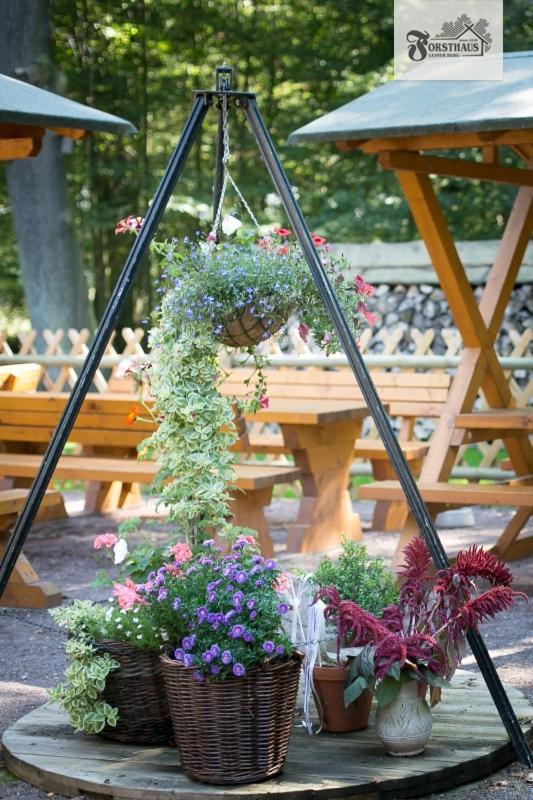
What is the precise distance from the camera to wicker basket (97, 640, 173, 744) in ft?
12.2

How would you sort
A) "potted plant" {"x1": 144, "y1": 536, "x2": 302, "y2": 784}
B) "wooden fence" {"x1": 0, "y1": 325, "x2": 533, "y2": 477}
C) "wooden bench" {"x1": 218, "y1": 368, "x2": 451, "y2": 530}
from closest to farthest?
"potted plant" {"x1": 144, "y1": 536, "x2": 302, "y2": 784}, "wooden bench" {"x1": 218, "y1": 368, "x2": 451, "y2": 530}, "wooden fence" {"x1": 0, "y1": 325, "x2": 533, "y2": 477}

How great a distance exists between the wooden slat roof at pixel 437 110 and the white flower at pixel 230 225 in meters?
1.58

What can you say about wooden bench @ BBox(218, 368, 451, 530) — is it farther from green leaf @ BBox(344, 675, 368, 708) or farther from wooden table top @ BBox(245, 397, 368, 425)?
green leaf @ BBox(344, 675, 368, 708)

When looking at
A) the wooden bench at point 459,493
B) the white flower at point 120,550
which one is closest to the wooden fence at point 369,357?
the wooden bench at point 459,493

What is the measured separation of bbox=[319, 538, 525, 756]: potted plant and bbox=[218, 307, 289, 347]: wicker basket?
100 cm

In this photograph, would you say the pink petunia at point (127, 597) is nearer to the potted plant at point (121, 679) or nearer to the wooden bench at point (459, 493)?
the potted plant at point (121, 679)

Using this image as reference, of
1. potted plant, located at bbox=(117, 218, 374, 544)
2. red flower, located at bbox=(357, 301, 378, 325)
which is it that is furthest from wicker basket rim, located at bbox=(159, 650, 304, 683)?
red flower, located at bbox=(357, 301, 378, 325)

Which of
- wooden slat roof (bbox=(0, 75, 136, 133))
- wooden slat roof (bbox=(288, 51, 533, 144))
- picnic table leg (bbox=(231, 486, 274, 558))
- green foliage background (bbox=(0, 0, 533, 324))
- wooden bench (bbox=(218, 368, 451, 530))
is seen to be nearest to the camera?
wooden slat roof (bbox=(288, 51, 533, 144))

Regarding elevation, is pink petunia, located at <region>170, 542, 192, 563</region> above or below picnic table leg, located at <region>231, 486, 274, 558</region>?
above

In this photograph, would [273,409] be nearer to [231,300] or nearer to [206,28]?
[231,300]

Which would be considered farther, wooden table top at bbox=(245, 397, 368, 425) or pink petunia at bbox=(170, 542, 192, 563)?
wooden table top at bbox=(245, 397, 368, 425)

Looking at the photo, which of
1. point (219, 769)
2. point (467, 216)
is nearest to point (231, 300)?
point (219, 769)

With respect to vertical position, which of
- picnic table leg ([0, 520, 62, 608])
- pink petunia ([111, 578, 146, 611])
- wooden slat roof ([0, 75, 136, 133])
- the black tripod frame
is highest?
wooden slat roof ([0, 75, 136, 133])

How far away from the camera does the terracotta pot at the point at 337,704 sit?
12.2 feet
